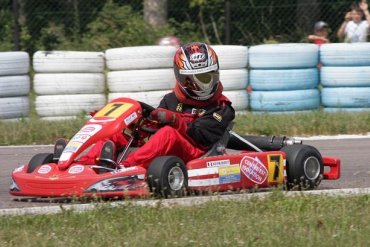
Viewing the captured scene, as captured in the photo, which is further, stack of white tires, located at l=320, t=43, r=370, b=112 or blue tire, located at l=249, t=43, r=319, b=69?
blue tire, located at l=249, t=43, r=319, b=69

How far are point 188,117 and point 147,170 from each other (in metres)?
0.91

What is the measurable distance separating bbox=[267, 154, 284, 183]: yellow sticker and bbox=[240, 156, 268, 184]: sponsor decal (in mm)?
61

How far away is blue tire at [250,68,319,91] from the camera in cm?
1238

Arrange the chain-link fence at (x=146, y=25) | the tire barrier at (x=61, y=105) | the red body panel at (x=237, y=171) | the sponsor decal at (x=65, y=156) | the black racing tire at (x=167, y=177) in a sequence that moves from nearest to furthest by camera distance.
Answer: the black racing tire at (x=167, y=177) < the sponsor decal at (x=65, y=156) < the red body panel at (x=237, y=171) < the tire barrier at (x=61, y=105) < the chain-link fence at (x=146, y=25)

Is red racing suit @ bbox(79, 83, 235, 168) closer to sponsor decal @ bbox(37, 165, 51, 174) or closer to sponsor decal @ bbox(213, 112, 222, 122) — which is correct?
sponsor decal @ bbox(213, 112, 222, 122)

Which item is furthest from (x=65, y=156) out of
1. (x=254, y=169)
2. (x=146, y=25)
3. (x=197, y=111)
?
(x=146, y=25)

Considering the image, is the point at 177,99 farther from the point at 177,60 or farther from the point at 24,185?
the point at 24,185

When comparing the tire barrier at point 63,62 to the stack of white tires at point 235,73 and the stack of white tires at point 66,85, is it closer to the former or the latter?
the stack of white tires at point 66,85

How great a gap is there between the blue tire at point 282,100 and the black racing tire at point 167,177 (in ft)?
18.1

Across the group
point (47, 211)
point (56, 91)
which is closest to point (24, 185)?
point (47, 211)

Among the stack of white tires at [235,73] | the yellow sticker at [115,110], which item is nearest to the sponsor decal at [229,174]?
the yellow sticker at [115,110]

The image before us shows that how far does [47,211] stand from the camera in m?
6.36

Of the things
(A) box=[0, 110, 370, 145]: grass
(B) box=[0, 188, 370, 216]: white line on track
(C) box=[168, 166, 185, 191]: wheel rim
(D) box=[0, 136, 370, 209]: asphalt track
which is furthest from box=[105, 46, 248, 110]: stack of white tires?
(B) box=[0, 188, 370, 216]: white line on track

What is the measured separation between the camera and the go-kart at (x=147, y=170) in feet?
22.2
